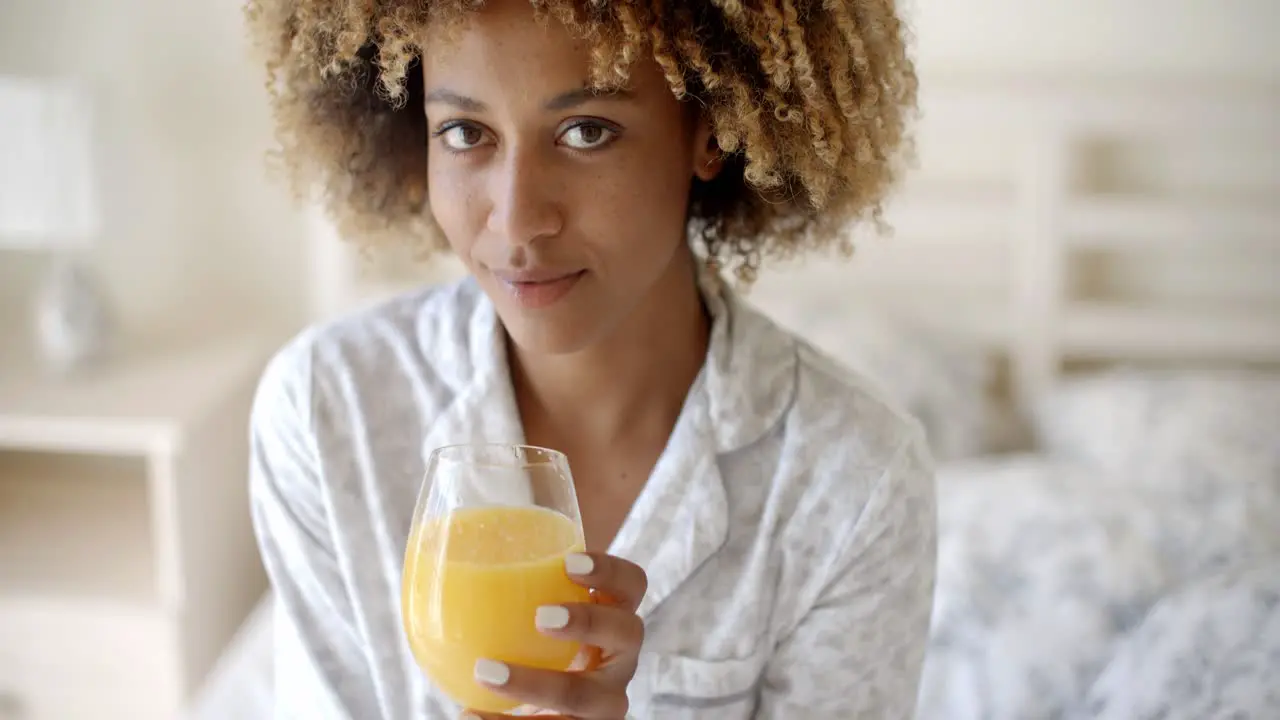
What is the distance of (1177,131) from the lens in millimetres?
2404

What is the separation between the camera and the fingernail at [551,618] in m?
0.83

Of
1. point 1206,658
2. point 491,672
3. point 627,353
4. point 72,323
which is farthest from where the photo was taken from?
point 72,323

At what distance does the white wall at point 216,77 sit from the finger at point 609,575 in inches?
70.2

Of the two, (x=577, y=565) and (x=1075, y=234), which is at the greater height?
(x=1075, y=234)

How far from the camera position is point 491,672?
82cm

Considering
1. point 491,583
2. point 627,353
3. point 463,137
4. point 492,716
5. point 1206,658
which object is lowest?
point 1206,658

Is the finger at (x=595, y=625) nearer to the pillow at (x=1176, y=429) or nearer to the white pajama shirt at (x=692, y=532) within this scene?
the white pajama shirt at (x=692, y=532)

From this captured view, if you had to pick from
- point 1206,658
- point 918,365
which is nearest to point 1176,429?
point 918,365

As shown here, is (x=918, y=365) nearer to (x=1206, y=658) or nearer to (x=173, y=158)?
(x=1206, y=658)

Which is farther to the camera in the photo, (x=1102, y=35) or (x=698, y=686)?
(x=1102, y=35)

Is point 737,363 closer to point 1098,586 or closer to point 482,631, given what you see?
point 482,631

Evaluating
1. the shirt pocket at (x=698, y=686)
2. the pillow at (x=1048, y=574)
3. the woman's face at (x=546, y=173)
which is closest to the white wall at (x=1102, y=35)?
the pillow at (x=1048, y=574)

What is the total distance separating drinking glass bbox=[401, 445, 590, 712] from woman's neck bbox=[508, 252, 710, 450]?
0.38 meters

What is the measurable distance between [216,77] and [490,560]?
2078 mm
